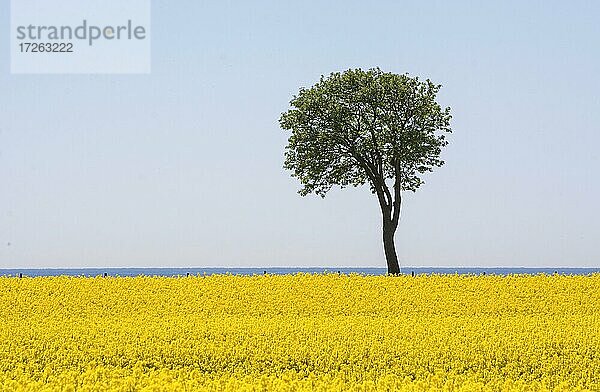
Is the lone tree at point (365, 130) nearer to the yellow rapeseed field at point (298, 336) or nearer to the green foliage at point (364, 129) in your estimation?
the green foliage at point (364, 129)

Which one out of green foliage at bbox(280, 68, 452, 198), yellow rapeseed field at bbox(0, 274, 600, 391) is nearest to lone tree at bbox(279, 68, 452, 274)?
green foliage at bbox(280, 68, 452, 198)

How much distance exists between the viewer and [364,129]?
3519 centimetres

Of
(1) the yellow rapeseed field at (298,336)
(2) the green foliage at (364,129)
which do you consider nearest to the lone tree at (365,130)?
(2) the green foliage at (364,129)

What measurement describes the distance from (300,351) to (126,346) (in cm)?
306

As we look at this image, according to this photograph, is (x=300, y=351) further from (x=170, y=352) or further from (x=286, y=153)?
(x=286, y=153)

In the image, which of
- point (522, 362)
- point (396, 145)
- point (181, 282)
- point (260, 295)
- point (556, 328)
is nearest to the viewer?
point (522, 362)

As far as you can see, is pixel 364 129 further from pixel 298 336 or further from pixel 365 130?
pixel 298 336

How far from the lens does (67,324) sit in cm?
1827

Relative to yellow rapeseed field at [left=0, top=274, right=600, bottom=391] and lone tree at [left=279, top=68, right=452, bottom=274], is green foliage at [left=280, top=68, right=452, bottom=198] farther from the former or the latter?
yellow rapeseed field at [left=0, top=274, right=600, bottom=391]

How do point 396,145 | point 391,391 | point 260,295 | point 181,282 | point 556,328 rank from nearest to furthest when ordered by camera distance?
point 391,391 → point 556,328 → point 260,295 → point 181,282 → point 396,145

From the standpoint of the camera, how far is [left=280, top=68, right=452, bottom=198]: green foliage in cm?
3488

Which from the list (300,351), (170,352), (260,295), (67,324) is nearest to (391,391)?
(300,351)

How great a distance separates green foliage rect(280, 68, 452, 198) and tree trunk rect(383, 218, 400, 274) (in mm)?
1356

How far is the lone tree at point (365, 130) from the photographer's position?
34.8 meters
